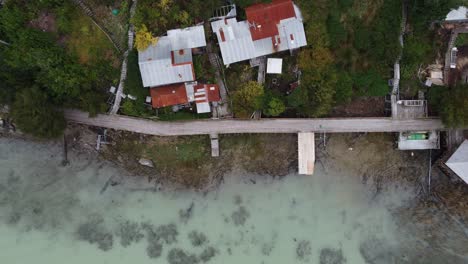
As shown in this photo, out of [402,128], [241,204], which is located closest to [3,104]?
[241,204]

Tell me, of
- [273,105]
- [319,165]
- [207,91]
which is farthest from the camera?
[319,165]

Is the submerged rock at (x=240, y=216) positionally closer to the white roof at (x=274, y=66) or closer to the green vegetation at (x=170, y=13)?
the white roof at (x=274, y=66)

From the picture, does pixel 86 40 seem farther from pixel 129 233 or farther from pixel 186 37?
pixel 129 233

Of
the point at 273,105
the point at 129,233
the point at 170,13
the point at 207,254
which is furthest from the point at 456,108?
the point at 129,233

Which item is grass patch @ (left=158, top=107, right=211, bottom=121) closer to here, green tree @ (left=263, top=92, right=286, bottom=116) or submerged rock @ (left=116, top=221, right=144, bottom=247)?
green tree @ (left=263, top=92, right=286, bottom=116)

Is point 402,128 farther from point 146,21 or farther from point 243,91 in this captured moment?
point 146,21
